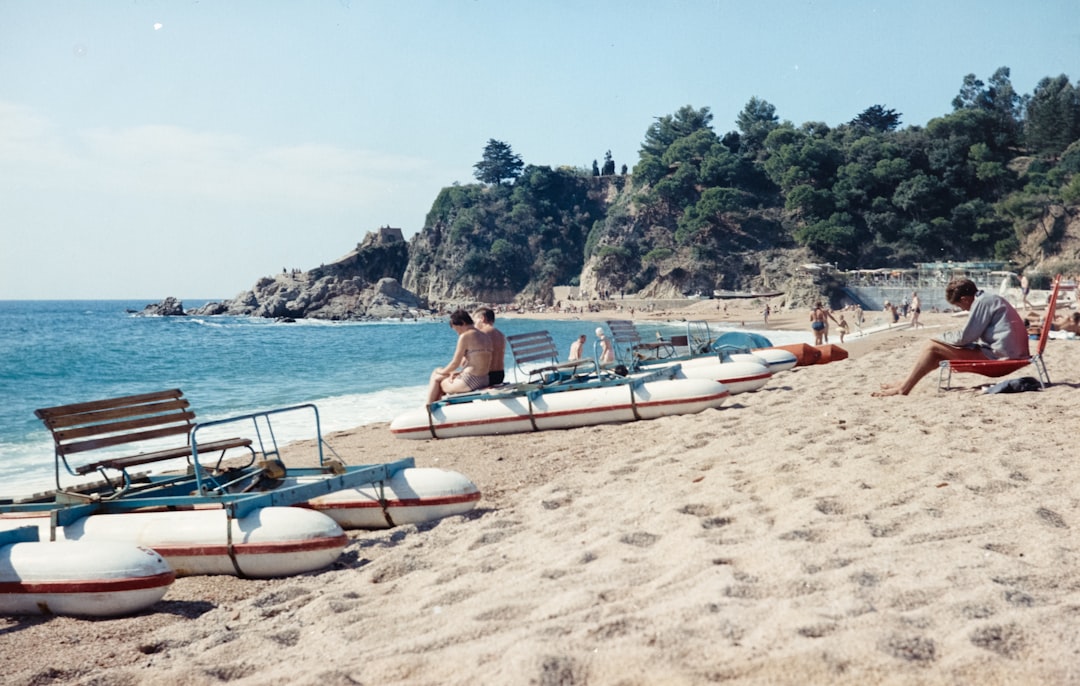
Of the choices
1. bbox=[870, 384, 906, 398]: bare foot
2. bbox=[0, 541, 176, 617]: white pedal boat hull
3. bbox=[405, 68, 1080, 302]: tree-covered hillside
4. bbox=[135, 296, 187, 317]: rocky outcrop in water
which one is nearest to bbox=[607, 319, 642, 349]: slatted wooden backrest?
bbox=[870, 384, 906, 398]: bare foot

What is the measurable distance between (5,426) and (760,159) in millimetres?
74545

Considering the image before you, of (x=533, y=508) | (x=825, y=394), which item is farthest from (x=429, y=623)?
(x=825, y=394)

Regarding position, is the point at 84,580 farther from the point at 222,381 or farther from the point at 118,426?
the point at 222,381

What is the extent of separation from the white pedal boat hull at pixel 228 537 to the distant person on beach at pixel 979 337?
5546mm

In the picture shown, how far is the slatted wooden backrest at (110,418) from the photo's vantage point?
5234mm

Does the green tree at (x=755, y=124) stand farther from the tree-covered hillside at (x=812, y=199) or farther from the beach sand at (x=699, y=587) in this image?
the beach sand at (x=699, y=587)

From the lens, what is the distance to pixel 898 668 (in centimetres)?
220

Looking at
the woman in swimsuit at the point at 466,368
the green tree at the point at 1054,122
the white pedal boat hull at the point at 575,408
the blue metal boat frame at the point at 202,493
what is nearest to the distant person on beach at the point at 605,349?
the white pedal boat hull at the point at 575,408

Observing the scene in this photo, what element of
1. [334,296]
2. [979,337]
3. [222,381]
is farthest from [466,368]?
[334,296]

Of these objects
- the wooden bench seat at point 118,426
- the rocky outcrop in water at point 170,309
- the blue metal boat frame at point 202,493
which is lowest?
the blue metal boat frame at point 202,493

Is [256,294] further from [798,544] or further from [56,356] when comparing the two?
[798,544]

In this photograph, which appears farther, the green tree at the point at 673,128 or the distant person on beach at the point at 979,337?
the green tree at the point at 673,128

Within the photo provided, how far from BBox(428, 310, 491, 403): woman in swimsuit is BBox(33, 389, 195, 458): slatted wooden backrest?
3.52 metres

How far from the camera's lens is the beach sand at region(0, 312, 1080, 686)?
2.39 m
